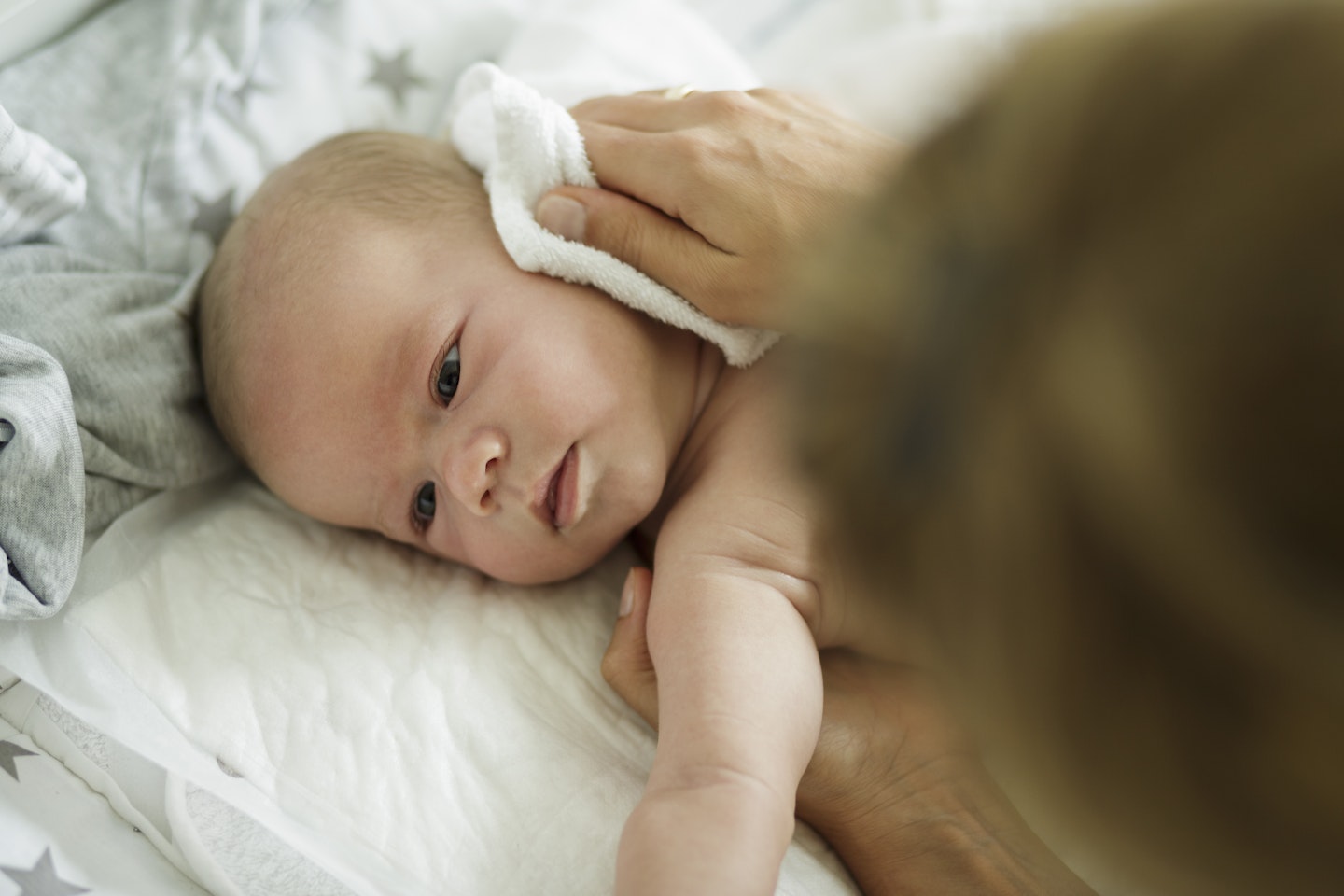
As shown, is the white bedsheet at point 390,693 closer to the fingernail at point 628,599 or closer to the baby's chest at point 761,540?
the fingernail at point 628,599

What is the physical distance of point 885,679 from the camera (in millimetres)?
1074

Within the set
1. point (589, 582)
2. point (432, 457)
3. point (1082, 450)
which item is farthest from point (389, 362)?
point (1082, 450)

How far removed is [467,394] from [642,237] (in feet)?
0.89

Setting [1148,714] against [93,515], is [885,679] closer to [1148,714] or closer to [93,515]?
[1148,714]

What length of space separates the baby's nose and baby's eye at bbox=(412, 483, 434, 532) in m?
0.12

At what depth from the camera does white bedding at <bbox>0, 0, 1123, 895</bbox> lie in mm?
913

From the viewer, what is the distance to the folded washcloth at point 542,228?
1.13 metres

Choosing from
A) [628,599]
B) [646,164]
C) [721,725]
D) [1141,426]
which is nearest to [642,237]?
[646,164]

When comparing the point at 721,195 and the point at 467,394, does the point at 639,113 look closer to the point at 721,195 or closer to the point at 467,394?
the point at 721,195

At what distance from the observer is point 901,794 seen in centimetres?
99

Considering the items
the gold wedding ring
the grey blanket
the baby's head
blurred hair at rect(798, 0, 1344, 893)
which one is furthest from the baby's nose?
blurred hair at rect(798, 0, 1344, 893)

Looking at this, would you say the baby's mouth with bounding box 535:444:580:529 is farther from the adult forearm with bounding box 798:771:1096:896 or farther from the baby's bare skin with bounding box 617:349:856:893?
the adult forearm with bounding box 798:771:1096:896

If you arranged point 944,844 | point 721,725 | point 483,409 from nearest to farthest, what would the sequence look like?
1. point 721,725
2. point 944,844
3. point 483,409

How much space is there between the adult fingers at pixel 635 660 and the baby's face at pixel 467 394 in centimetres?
9
